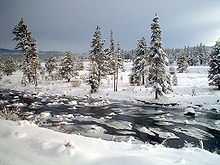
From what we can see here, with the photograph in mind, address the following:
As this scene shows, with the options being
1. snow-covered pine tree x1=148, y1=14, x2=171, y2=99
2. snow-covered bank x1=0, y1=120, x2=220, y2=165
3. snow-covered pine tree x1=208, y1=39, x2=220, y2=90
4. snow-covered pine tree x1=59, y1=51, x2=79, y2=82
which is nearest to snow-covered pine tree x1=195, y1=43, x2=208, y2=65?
snow-covered pine tree x1=208, y1=39, x2=220, y2=90

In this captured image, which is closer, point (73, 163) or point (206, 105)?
point (73, 163)

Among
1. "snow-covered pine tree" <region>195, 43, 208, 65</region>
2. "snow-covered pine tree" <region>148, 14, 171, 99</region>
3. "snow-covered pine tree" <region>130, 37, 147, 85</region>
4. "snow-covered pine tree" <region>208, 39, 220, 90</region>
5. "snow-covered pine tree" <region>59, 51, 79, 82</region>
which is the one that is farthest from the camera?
"snow-covered pine tree" <region>195, 43, 208, 65</region>

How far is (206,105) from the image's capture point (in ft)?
63.9

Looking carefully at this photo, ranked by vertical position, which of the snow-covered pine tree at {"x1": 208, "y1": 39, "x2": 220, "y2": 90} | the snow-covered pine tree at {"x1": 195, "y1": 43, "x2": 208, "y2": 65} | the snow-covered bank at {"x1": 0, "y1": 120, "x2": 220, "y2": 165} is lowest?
the snow-covered bank at {"x1": 0, "y1": 120, "x2": 220, "y2": 165}

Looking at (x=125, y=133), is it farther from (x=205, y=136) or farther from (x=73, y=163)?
(x=73, y=163)

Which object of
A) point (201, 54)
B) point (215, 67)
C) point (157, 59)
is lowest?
point (215, 67)

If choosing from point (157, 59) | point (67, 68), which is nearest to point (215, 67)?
point (157, 59)

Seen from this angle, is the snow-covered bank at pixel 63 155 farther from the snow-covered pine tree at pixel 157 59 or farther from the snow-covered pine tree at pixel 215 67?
the snow-covered pine tree at pixel 215 67

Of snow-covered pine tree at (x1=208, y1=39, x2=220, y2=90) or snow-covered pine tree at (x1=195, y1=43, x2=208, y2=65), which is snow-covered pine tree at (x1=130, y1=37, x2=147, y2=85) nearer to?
snow-covered pine tree at (x1=208, y1=39, x2=220, y2=90)

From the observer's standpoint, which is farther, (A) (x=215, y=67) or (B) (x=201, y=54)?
(B) (x=201, y=54)

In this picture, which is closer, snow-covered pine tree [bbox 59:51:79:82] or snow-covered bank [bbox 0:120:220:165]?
snow-covered bank [bbox 0:120:220:165]

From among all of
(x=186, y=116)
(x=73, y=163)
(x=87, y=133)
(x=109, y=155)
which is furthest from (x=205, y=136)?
(x=73, y=163)

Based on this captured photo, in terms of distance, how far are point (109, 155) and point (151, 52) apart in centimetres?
2210

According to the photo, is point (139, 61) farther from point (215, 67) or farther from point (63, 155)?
point (63, 155)
